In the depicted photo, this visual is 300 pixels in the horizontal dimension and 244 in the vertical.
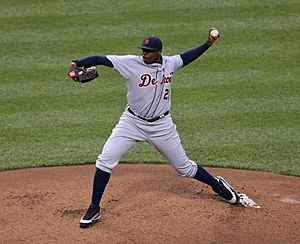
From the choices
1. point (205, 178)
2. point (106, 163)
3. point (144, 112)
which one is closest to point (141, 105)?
point (144, 112)

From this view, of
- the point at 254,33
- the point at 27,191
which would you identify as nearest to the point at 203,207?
the point at 27,191

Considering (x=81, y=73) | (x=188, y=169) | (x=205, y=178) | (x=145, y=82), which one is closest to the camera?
(x=81, y=73)

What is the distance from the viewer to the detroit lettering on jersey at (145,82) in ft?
21.9

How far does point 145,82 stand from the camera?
669 centimetres

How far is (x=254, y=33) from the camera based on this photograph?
12156 millimetres

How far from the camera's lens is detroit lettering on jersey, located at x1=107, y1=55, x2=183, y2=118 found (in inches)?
263

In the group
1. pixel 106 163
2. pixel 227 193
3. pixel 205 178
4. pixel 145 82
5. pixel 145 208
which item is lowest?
pixel 145 208

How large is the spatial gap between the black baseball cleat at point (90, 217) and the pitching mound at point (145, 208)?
64 mm

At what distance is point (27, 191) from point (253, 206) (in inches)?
94.9

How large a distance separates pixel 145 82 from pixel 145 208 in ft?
4.23

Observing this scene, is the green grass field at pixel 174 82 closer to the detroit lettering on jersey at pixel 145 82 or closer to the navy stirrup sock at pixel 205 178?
the navy stirrup sock at pixel 205 178

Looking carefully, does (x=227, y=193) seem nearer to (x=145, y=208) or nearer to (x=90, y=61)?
(x=145, y=208)

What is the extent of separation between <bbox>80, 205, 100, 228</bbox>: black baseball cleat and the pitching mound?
64mm

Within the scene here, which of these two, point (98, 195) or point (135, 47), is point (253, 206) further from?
point (135, 47)
